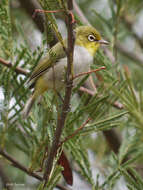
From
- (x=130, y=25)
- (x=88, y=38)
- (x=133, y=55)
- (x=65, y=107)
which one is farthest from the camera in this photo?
(x=130, y=25)

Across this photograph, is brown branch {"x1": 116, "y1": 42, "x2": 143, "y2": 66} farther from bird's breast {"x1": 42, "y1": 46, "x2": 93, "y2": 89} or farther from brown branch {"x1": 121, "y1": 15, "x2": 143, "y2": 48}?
bird's breast {"x1": 42, "y1": 46, "x2": 93, "y2": 89}

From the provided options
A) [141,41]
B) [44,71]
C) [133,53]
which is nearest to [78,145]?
[44,71]

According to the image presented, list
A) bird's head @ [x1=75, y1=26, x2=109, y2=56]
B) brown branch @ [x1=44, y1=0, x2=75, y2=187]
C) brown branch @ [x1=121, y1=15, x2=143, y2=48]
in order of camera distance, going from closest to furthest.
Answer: brown branch @ [x1=44, y1=0, x2=75, y2=187], bird's head @ [x1=75, y1=26, x2=109, y2=56], brown branch @ [x1=121, y1=15, x2=143, y2=48]

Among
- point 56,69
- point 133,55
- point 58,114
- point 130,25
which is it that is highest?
point 58,114

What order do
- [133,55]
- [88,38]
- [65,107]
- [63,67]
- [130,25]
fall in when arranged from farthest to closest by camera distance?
[130,25] → [133,55] → [88,38] → [63,67] → [65,107]

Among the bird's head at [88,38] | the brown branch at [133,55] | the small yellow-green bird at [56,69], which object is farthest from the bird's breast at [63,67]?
the brown branch at [133,55]

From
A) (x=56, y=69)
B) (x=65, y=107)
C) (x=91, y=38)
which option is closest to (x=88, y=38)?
(x=91, y=38)

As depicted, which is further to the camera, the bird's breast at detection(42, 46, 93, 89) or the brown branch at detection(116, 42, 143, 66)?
the brown branch at detection(116, 42, 143, 66)

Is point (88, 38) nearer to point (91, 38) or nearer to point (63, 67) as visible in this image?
point (91, 38)

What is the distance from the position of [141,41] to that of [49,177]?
240 centimetres

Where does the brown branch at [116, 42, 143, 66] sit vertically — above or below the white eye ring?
below

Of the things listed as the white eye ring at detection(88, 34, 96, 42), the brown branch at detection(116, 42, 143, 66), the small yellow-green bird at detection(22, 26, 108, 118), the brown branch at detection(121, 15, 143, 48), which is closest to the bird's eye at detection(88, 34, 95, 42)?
the white eye ring at detection(88, 34, 96, 42)

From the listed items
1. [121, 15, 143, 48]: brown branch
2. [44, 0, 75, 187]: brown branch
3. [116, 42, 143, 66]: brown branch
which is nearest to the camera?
[44, 0, 75, 187]: brown branch

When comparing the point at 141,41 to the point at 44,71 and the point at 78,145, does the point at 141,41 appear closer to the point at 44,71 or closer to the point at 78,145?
the point at 44,71
